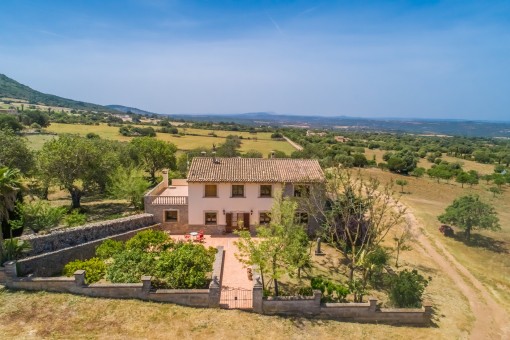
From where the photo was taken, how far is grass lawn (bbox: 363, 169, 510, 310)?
82.7ft

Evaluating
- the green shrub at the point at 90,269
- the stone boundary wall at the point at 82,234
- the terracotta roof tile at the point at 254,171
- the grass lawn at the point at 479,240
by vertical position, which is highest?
the terracotta roof tile at the point at 254,171

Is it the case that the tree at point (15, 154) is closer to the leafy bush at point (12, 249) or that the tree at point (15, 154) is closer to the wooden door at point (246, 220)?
the leafy bush at point (12, 249)

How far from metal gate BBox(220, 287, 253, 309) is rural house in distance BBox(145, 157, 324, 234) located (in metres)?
→ 9.77

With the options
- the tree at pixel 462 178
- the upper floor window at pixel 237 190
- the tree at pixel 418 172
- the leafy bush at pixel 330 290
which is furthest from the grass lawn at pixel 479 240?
the upper floor window at pixel 237 190

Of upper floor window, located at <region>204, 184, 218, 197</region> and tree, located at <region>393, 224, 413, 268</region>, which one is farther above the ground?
upper floor window, located at <region>204, 184, 218, 197</region>

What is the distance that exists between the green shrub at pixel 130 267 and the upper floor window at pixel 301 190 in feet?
45.7

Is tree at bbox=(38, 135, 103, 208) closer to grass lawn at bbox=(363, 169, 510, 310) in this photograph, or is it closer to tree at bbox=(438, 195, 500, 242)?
grass lawn at bbox=(363, 169, 510, 310)

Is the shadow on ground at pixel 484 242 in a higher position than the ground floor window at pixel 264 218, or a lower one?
lower

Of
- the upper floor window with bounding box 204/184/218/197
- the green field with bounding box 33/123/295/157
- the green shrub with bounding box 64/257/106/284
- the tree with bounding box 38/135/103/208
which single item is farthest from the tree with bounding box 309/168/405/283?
the green field with bounding box 33/123/295/157

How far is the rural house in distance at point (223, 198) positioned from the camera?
2884cm

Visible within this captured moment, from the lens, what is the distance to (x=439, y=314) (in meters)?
19.6

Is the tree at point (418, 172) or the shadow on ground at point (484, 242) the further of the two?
the tree at point (418, 172)

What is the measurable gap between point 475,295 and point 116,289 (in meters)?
22.2

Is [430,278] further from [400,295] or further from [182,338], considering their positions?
[182,338]
